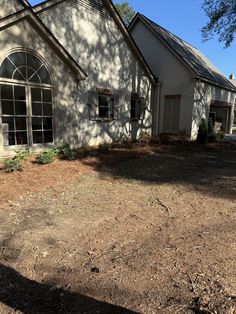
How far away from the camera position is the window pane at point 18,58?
28.2ft

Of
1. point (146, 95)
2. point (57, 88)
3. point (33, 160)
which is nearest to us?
point (33, 160)

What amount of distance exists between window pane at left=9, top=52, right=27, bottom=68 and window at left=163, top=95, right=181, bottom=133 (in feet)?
33.5

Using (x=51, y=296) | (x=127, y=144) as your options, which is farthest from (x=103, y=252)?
(x=127, y=144)

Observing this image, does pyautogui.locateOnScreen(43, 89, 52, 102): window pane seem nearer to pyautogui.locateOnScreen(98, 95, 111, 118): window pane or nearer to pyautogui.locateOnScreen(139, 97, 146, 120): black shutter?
pyautogui.locateOnScreen(98, 95, 111, 118): window pane

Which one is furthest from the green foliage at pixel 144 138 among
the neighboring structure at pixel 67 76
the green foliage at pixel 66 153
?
the green foliage at pixel 66 153

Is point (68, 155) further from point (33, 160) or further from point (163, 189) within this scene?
point (163, 189)

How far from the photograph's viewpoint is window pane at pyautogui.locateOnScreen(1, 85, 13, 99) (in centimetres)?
846

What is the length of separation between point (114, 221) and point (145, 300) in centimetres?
205

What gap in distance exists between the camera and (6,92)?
8.55 metres

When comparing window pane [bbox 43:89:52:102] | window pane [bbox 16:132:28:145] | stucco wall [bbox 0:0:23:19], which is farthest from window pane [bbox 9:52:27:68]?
window pane [bbox 16:132:28:145]

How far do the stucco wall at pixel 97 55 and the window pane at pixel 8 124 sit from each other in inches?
127

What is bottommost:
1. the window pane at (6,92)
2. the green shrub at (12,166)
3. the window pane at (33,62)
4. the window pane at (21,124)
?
the green shrub at (12,166)

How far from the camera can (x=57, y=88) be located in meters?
10.0

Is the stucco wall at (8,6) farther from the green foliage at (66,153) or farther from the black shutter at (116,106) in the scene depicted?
the black shutter at (116,106)
